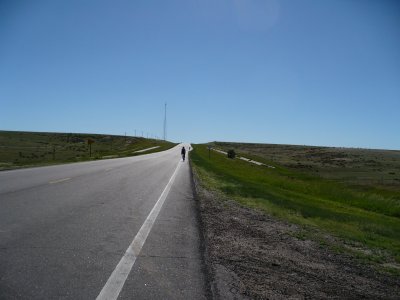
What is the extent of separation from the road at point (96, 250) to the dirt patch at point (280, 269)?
1.12 feet

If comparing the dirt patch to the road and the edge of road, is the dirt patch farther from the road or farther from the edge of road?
the road

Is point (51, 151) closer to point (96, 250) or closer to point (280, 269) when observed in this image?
point (96, 250)

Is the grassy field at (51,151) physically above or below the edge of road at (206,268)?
below

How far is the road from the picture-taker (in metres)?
4.90

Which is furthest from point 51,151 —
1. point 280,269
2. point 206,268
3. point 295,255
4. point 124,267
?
point 280,269

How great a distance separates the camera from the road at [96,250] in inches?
193

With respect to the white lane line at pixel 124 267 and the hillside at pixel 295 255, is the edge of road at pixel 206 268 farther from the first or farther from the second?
the white lane line at pixel 124 267

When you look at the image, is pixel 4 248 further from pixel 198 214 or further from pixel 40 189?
pixel 40 189

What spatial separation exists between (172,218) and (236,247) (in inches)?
124

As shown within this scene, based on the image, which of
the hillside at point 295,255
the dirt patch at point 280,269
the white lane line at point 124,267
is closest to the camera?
the white lane line at point 124,267

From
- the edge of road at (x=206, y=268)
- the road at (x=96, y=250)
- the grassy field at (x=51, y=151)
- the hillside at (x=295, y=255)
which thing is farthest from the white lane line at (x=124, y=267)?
the grassy field at (x=51, y=151)

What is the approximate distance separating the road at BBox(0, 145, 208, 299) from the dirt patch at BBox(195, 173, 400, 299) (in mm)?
341

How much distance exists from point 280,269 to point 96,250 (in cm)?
281

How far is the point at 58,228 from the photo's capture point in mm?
8023
